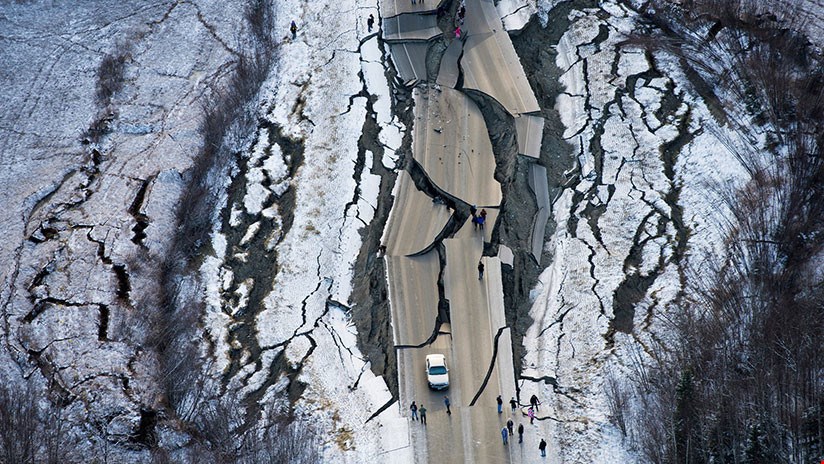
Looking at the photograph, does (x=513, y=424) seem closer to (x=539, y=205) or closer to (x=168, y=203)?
(x=539, y=205)

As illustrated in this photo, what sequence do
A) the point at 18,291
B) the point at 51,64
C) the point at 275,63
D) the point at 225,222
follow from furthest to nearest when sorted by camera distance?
the point at 51,64 → the point at 275,63 → the point at 225,222 → the point at 18,291

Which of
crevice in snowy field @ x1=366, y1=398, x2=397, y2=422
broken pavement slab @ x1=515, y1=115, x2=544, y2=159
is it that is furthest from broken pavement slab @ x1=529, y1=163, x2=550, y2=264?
crevice in snowy field @ x1=366, y1=398, x2=397, y2=422

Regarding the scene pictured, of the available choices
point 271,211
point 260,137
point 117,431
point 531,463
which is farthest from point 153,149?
point 531,463

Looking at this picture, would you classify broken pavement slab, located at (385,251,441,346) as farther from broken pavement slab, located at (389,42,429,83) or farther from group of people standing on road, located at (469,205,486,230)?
broken pavement slab, located at (389,42,429,83)

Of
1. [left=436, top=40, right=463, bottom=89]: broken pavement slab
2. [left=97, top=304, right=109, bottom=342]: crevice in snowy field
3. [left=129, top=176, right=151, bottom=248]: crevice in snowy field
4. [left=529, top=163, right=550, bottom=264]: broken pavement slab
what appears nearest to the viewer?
[left=97, top=304, right=109, bottom=342]: crevice in snowy field

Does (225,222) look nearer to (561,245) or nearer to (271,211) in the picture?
(271,211)

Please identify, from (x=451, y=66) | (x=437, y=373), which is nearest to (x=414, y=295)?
(x=437, y=373)
